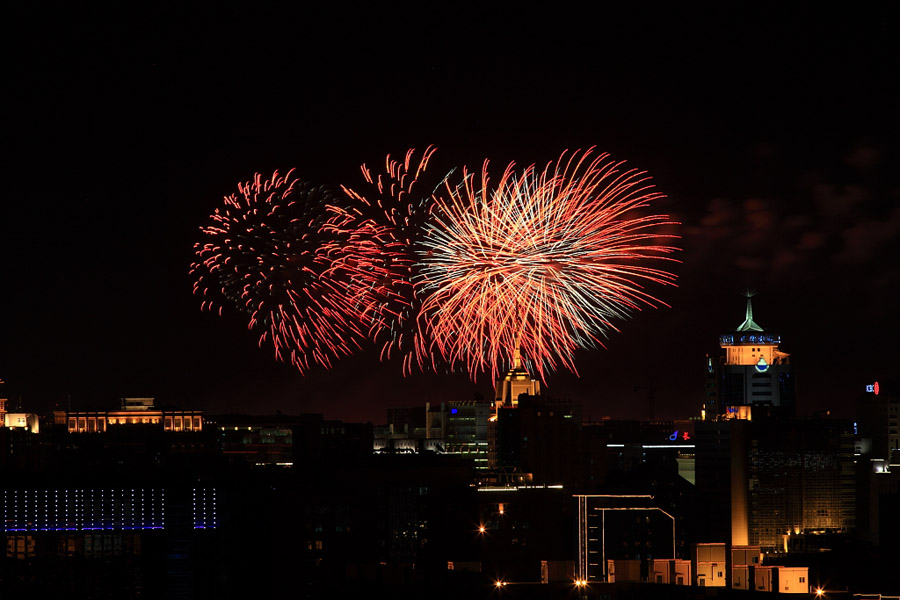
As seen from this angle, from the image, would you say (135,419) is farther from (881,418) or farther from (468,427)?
(881,418)

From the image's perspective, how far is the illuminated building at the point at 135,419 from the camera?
138m

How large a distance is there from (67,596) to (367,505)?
1990 centimetres

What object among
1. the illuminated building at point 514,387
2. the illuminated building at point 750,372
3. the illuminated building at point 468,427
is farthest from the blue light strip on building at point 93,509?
the illuminated building at point 750,372

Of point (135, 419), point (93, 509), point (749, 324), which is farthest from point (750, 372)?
point (93, 509)

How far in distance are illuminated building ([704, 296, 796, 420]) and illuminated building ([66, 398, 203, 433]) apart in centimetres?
4343

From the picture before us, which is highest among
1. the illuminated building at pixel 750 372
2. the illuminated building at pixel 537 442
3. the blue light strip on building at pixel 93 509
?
the illuminated building at pixel 750 372

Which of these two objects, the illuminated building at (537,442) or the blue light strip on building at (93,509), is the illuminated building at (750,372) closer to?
the illuminated building at (537,442)

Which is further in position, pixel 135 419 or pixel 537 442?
pixel 135 419

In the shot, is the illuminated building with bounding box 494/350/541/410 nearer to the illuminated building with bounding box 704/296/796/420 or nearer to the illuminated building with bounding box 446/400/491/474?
the illuminated building with bounding box 446/400/491/474

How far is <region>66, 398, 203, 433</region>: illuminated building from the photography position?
453 ft

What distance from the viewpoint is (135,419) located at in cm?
13925

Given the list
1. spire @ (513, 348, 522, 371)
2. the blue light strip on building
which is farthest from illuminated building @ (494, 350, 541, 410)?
the blue light strip on building

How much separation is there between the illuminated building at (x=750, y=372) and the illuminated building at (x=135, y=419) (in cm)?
4343

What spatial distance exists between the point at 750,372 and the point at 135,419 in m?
52.0
